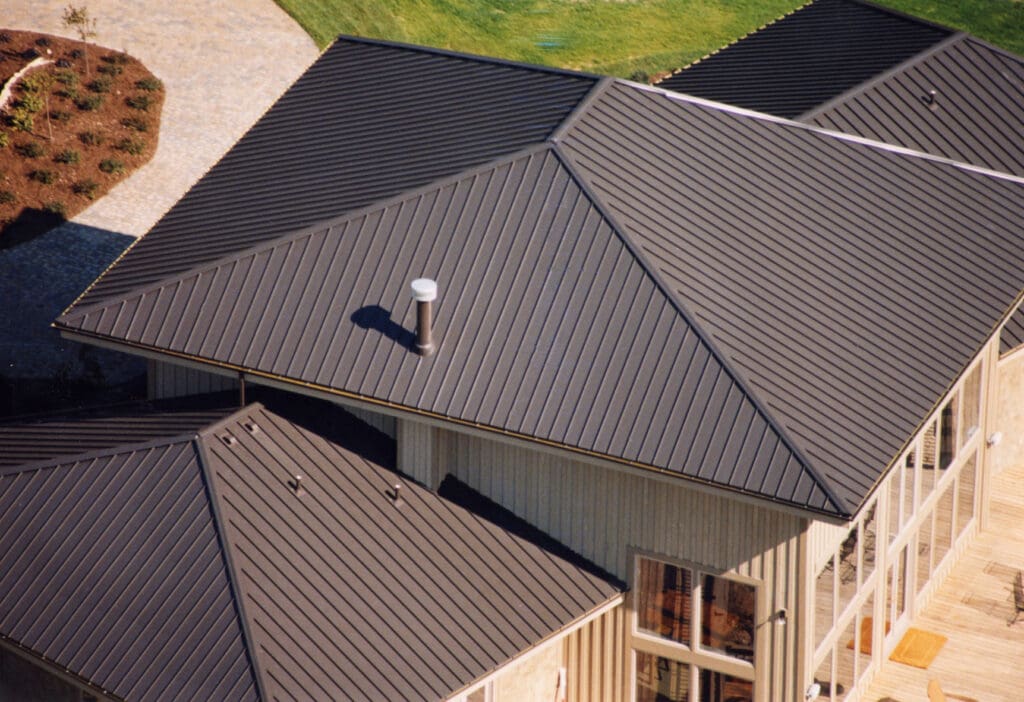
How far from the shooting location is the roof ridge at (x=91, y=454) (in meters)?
24.4

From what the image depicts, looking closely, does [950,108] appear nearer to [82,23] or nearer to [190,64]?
[190,64]

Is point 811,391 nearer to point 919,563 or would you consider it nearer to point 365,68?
point 919,563

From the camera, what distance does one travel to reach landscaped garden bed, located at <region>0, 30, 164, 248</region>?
130 feet

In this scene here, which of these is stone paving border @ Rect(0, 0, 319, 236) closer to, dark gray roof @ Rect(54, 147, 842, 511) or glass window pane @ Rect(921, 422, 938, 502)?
dark gray roof @ Rect(54, 147, 842, 511)

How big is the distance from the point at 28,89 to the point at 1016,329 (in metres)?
25.3

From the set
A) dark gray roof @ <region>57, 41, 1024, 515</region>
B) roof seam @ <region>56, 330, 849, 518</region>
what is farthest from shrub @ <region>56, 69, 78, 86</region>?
roof seam @ <region>56, 330, 849, 518</region>

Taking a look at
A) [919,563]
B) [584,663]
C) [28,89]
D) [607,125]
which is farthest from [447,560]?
[28,89]

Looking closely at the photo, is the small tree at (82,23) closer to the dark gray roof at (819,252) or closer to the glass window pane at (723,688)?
the dark gray roof at (819,252)

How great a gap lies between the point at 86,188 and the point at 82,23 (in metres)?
6.83

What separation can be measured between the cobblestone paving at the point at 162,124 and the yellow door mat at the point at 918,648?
17366 mm

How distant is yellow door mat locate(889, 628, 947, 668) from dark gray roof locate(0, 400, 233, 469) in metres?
12.1

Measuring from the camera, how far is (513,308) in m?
24.4

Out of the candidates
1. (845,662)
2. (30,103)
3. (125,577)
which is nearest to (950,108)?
(845,662)

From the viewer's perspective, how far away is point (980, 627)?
93.8ft
